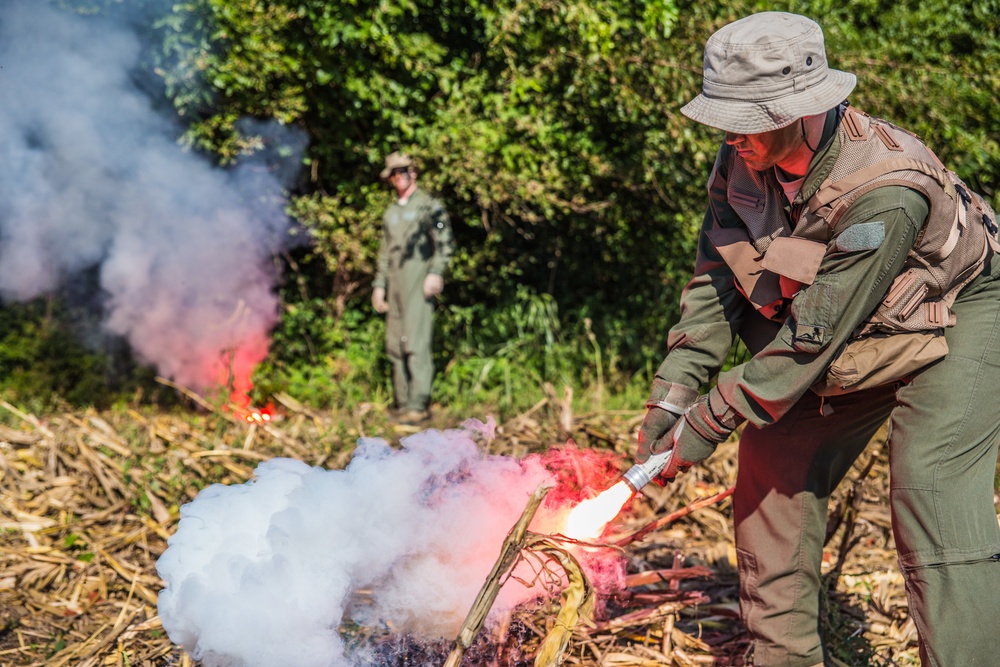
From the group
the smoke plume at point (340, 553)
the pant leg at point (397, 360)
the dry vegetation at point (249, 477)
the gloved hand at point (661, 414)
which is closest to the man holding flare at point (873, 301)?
the gloved hand at point (661, 414)

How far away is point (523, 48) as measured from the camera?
757 centimetres

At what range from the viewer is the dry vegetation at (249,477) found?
3537 mm

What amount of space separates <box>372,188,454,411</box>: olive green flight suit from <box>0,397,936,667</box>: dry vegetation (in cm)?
176

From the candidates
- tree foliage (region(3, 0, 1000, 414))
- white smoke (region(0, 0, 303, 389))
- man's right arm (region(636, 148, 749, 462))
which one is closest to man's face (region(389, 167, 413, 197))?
tree foliage (region(3, 0, 1000, 414))

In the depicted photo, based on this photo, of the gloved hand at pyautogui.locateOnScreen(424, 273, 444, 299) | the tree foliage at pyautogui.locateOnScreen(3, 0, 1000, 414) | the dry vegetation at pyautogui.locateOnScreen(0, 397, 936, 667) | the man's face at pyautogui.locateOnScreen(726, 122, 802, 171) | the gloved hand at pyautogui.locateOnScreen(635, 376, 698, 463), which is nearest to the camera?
the man's face at pyautogui.locateOnScreen(726, 122, 802, 171)

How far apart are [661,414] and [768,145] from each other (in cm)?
103

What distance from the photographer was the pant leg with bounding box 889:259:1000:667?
2.54m

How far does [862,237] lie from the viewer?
246 cm

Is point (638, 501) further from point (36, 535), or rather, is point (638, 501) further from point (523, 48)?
point (523, 48)

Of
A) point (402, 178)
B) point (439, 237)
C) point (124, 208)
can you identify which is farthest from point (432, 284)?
point (124, 208)

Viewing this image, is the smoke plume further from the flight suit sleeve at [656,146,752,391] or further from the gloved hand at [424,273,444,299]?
the gloved hand at [424,273,444,299]

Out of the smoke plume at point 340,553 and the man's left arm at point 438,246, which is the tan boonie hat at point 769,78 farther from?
the man's left arm at point 438,246

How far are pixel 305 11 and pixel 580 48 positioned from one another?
2.34 metres

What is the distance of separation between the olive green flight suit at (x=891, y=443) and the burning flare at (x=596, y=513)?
510mm
